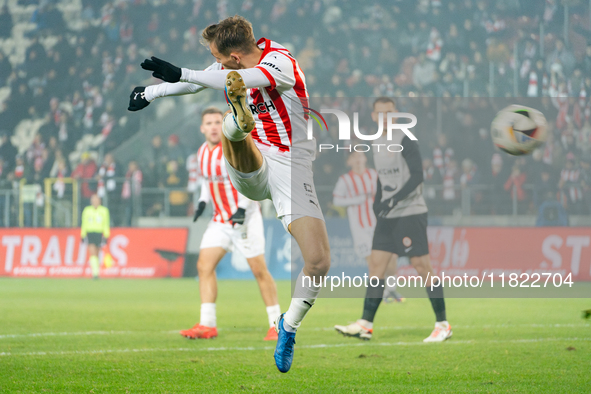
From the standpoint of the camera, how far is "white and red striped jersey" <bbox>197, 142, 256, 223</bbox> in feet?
23.0

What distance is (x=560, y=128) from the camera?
16859 millimetres

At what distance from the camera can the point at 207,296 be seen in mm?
6562

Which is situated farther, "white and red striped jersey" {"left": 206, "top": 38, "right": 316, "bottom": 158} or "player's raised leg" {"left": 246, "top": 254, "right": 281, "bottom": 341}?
"player's raised leg" {"left": 246, "top": 254, "right": 281, "bottom": 341}

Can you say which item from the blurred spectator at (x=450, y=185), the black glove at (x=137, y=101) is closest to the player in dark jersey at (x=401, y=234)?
the black glove at (x=137, y=101)

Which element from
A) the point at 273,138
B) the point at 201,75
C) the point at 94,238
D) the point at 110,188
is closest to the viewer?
the point at 201,75

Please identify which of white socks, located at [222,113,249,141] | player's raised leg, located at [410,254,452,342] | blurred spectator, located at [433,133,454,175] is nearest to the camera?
white socks, located at [222,113,249,141]

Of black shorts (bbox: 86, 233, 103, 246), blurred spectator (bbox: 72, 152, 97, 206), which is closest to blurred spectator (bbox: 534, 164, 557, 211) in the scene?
black shorts (bbox: 86, 233, 103, 246)

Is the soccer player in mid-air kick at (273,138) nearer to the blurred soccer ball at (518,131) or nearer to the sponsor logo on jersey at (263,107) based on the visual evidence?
the sponsor logo on jersey at (263,107)

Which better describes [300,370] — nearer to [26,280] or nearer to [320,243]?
[320,243]

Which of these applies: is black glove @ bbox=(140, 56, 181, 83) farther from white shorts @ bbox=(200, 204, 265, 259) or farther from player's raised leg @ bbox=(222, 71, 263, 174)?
white shorts @ bbox=(200, 204, 265, 259)

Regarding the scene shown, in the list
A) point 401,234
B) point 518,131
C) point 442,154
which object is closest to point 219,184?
point 401,234

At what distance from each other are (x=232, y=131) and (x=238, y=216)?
9.55 feet

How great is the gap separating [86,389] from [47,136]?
Answer: 1795 centimetres

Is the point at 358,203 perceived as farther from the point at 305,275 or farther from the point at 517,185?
the point at 517,185
